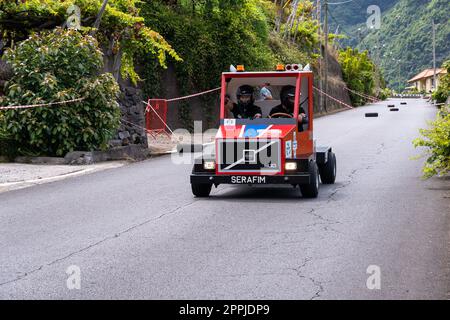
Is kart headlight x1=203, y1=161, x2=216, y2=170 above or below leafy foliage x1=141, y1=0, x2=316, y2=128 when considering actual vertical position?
below

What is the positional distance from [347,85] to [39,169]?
71.5 m

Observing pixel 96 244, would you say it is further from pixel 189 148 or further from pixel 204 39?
pixel 204 39

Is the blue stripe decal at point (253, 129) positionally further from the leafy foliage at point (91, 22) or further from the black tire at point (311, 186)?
the leafy foliage at point (91, 22)

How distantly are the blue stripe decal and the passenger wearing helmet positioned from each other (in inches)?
20.7

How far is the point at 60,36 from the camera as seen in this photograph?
68.9ft

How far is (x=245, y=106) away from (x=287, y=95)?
2.54ft

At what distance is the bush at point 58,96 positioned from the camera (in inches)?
774

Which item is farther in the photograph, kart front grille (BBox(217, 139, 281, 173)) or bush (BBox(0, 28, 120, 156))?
bush (BBox(0, 28, 120, 156))

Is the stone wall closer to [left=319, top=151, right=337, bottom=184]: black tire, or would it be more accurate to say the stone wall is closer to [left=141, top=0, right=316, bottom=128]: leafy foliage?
[left=141, top=0, right=316, bottom=128]: leafy foliage

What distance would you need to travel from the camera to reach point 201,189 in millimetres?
13680

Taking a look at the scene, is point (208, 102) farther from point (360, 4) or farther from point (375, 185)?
point (360, 4)

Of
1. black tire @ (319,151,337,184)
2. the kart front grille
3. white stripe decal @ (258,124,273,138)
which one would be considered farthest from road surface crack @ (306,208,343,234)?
black tire @ (319,151,337,184)

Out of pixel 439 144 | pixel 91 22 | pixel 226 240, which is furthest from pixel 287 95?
pixel 91 22

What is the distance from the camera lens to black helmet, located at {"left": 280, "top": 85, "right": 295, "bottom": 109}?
1398 centimetres
